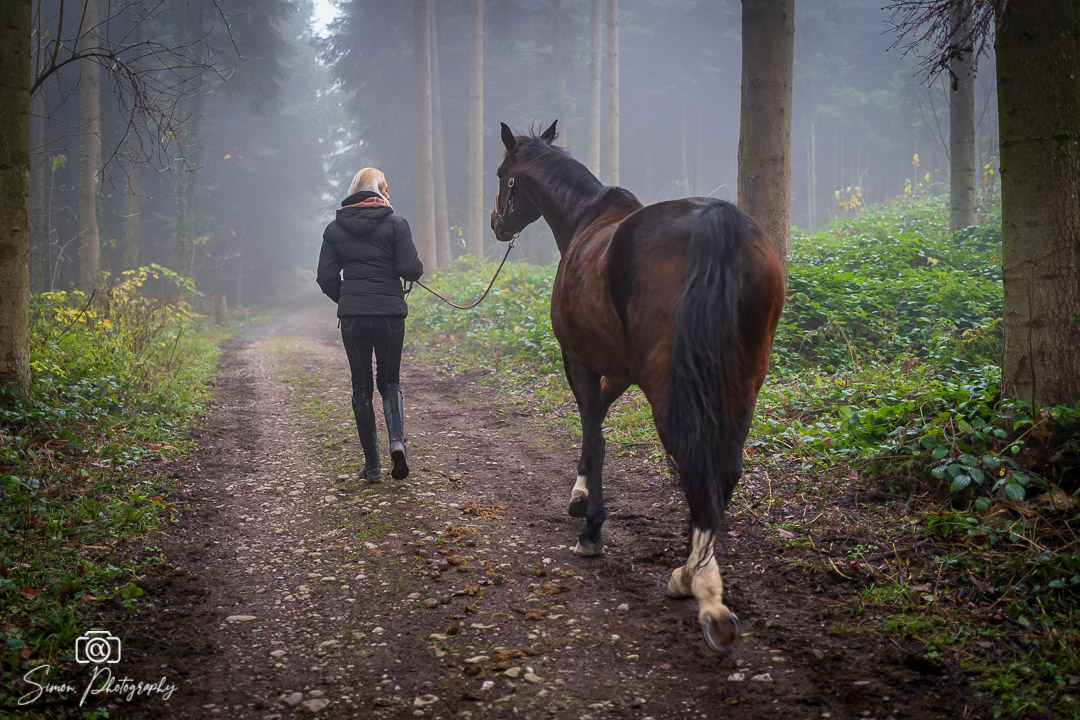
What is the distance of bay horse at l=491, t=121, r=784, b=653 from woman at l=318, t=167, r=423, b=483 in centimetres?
206

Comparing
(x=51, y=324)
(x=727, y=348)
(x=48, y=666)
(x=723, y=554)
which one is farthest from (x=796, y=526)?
(x=51, y=324)

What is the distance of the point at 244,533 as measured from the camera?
4637 mm

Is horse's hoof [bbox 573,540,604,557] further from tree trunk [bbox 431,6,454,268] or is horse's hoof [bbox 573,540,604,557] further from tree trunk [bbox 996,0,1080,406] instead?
tree trunk [bbox 431,6,454,268]

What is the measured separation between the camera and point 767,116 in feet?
23.4

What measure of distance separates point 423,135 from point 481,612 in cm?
1839

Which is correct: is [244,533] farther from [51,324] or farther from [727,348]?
[51,324]

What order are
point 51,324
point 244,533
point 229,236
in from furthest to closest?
point 229,236
point 51,324
point 244,533

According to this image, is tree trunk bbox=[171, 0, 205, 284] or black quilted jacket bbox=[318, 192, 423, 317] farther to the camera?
tree trunk bbox=[171, 0, 205, 284]

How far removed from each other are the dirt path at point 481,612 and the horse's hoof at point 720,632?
161mm

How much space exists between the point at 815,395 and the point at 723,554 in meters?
2.70

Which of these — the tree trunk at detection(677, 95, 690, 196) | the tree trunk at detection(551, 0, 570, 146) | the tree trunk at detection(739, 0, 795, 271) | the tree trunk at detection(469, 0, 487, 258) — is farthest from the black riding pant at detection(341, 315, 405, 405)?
the tree trunk at detection(677, 95, 690, 196)

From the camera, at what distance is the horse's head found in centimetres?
564

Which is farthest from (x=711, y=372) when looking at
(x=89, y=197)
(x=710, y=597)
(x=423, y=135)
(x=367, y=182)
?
(x=423, y=135)

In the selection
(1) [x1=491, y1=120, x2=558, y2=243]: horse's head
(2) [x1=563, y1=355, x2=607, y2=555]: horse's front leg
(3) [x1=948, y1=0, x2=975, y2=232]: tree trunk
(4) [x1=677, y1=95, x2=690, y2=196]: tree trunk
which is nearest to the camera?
(2) [x1=563, y1=355, x2=607, y2=555]: horse's front leg
